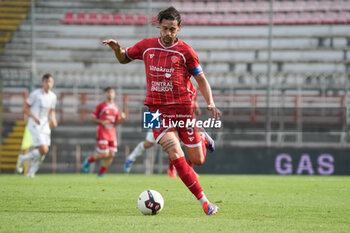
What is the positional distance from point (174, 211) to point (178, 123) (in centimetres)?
98

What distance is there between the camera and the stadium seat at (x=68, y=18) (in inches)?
1119

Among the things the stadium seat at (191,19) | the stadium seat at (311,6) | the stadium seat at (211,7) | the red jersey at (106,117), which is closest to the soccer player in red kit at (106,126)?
the red jersey at (106,117)

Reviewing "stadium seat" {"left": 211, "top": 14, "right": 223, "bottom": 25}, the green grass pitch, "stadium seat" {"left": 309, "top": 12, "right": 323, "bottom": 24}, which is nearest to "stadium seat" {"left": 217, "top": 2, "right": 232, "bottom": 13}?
"stadium seat" {"left": 211, "top": 14, "right": 223, "bottom": 25}

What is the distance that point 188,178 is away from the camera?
20.7 feet

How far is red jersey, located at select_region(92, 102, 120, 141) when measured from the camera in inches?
579

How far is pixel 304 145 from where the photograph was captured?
61.3 feet

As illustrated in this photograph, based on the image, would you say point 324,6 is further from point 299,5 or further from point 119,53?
point 119,53

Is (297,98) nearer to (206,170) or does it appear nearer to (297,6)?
(206,170)

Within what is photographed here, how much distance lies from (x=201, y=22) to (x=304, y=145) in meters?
11.2

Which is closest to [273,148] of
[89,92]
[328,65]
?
[89,92]

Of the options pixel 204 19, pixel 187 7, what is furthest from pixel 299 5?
pixel 187 7

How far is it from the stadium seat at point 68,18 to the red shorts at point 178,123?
890 inches

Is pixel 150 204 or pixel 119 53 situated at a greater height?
pixel 119 53

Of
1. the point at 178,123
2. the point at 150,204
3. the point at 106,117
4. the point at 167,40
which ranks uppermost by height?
the point at 167,40
